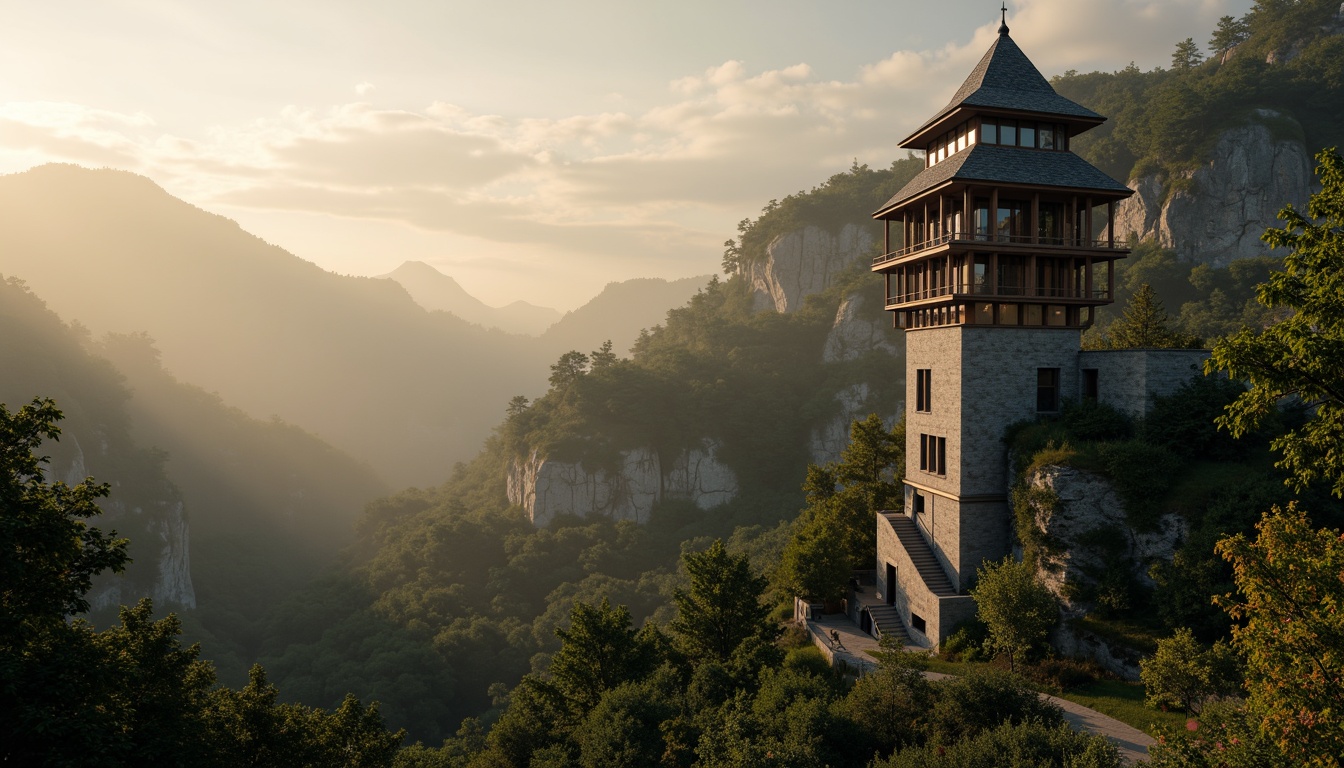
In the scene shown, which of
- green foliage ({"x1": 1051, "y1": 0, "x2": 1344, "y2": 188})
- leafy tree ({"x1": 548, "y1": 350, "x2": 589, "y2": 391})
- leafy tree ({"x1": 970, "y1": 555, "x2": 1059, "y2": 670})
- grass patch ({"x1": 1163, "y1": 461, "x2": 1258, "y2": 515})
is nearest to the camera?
leafy tree ({"x1": 970, "y1": 555, "x2": 1059, "y2": 670})

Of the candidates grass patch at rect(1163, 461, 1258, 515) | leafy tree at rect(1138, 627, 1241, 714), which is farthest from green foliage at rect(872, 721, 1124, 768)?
grass patch at rect(1163, 461, 1258, 515)

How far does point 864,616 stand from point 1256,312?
235ft

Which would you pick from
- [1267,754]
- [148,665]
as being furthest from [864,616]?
[148,665]

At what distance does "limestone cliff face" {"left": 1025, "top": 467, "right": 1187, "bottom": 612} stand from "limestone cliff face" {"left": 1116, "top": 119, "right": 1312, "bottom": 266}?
83236mm

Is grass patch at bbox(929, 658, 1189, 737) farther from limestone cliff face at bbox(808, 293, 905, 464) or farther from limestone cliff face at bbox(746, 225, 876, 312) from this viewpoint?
limestone cliff face at bbox(746, 225, 876, 312)

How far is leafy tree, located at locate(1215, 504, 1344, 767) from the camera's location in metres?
13.1

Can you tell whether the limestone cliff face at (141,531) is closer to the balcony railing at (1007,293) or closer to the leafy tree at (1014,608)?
the balcony railing at (1007,293)

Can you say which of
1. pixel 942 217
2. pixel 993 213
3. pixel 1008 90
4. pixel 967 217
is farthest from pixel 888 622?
pixel 1008 90

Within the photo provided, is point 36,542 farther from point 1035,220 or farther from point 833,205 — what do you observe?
point 833,205

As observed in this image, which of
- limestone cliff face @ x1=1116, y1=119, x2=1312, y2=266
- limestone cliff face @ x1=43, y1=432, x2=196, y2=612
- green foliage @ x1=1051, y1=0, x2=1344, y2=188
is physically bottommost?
limestone cliff face @ x1=43, y1=432, x2=196, y2=612

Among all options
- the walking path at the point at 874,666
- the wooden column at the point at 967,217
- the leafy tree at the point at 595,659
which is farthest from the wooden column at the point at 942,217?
the leafy tree at the point at 595,659

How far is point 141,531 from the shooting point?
91188 millimetres

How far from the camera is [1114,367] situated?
33938mm

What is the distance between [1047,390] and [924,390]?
6.04 metres
